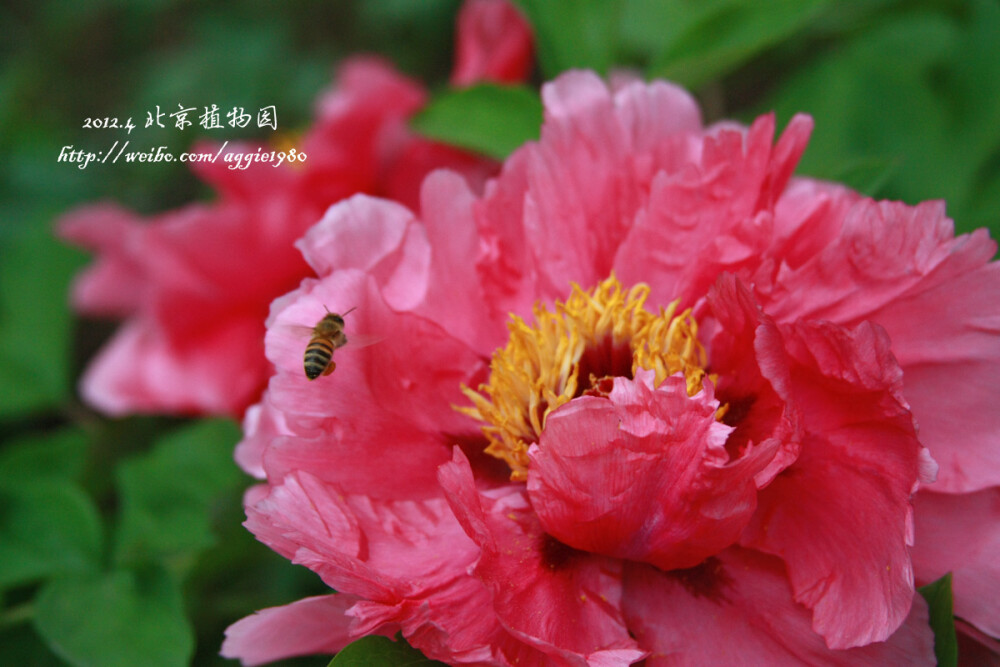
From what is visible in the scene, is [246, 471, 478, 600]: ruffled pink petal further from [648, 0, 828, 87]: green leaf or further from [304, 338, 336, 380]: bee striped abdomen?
[648, 0, 828, 87]: green leaf

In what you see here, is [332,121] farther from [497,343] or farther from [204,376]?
[497,343]

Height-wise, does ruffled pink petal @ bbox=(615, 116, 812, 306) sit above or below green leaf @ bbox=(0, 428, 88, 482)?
above

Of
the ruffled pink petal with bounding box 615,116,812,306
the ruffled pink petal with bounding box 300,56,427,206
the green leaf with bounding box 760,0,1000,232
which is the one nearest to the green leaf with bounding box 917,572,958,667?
the ruffled pink petal with bounding box 615,116,812,306

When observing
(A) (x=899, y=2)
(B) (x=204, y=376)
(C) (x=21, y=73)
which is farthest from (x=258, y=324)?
(C) (x=21, y=73)

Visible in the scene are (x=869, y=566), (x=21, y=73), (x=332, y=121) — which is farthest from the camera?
(x=21, y=73)

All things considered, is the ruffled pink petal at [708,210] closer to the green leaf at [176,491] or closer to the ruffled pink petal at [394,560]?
the ruffled pink petal at [394,560]
